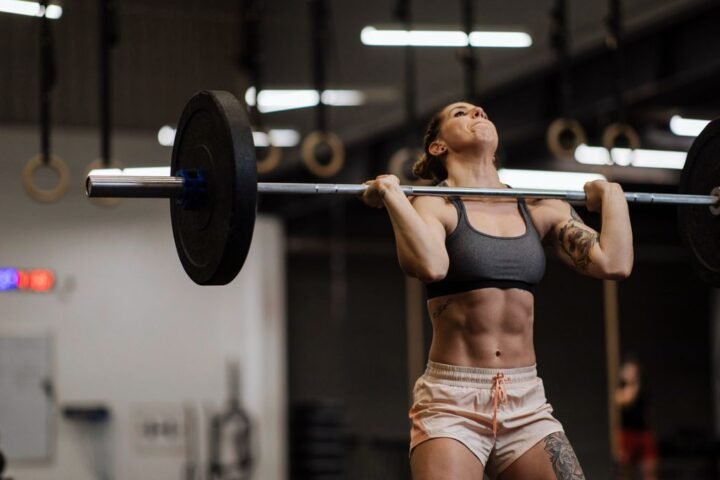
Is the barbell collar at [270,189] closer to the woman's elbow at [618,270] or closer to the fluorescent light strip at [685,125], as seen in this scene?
the woman's elbow at [618,270]

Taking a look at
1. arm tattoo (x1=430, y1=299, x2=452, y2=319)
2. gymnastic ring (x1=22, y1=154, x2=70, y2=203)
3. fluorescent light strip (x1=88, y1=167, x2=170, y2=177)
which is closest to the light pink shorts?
arm tattoo (x1=430, y1=299, x2=452, y2=319)

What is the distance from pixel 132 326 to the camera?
9.37m

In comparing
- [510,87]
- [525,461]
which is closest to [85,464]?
[510,87]

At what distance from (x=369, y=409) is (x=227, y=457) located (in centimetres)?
290

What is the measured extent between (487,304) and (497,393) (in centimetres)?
21

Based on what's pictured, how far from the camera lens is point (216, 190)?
270 cm

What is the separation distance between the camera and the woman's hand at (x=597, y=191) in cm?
295

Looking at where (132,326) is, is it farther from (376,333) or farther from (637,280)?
(637,280)

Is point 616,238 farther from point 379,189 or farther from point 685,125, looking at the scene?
point 685,125

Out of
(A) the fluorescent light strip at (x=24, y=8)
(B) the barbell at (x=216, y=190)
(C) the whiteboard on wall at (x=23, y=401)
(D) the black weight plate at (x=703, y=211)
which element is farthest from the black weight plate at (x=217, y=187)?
(C) the whiteboard on wall at (x=23, y=401)

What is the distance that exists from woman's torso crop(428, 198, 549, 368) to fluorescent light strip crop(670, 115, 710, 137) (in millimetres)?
6576

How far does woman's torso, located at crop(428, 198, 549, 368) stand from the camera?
283 cm

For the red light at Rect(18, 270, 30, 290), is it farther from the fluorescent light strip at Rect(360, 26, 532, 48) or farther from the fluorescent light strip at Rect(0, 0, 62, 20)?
the fluorescent light strip at Rect(360, 26, 532, 48)

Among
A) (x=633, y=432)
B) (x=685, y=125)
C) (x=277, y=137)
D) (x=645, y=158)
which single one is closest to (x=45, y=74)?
(x=277, y=137)
